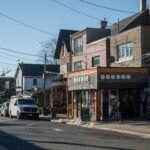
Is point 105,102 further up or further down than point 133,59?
further down

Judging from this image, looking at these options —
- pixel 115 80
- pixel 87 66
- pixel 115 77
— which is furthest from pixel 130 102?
pixel 87 66

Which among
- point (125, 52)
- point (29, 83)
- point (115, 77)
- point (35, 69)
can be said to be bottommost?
point (115, 77)

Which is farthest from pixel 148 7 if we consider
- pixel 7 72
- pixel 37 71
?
pixel 7 72

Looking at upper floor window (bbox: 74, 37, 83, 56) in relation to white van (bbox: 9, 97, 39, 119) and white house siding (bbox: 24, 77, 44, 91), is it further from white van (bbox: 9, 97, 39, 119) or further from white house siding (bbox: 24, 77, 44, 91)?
white house siding (bbox: 24, 77, 44, 91)

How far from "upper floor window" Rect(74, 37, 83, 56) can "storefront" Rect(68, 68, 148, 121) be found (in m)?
15.2

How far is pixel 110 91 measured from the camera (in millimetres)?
39344

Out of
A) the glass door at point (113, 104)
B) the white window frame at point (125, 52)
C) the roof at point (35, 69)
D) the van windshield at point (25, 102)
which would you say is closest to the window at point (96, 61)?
the white window frame at point (125, 52)

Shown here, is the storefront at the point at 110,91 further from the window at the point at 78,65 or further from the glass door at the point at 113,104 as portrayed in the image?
the window at the point at 78,65

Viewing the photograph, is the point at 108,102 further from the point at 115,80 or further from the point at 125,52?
the point at 125,52

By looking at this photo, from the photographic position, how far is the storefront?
38.1m

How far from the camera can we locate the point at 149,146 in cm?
1878

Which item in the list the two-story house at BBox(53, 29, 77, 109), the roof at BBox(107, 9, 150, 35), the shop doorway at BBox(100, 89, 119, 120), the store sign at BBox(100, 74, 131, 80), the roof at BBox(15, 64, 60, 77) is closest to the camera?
the store sign at BBox(100, 74, 131, 80)

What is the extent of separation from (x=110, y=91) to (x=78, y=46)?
19.2m

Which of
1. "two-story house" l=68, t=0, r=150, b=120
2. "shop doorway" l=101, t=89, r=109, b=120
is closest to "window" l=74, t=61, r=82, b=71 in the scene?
"two-story house" l=68, t=0, r=150, b=120
